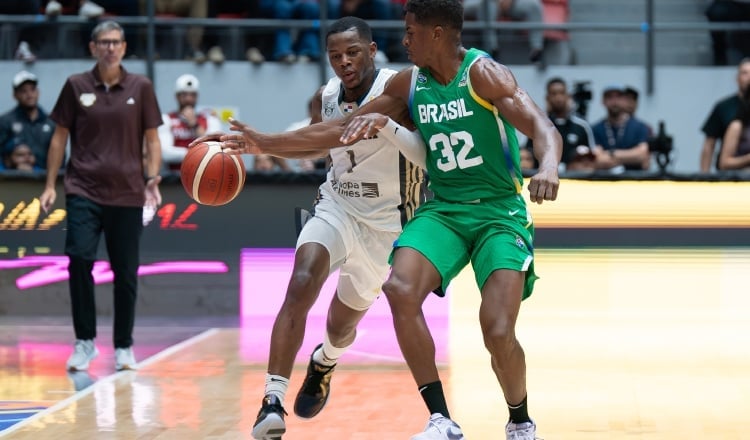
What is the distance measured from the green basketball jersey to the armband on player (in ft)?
0.25

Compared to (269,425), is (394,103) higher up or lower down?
higher up

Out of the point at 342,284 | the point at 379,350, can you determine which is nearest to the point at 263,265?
the point at 379,350

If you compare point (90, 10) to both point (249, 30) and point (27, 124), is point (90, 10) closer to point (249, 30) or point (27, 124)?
point (249, 30)

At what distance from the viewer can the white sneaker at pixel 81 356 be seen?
29.1ft

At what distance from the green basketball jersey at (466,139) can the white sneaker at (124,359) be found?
3.65 metres

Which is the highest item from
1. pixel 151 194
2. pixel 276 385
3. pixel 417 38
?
pixel 417 38

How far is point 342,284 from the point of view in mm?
6824

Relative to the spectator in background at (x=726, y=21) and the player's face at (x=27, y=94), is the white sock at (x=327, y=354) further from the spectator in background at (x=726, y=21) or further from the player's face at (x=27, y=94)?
the spectator in background at (x=726, y=21)

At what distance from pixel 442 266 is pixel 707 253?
601 centimetres

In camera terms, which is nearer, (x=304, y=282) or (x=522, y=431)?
(x=522, y=431)

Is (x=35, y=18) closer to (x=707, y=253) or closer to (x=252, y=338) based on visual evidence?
(x=252, y=338)

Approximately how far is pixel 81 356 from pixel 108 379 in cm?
49

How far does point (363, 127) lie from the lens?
5906 mm

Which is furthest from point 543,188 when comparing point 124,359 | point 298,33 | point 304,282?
point 298,33
